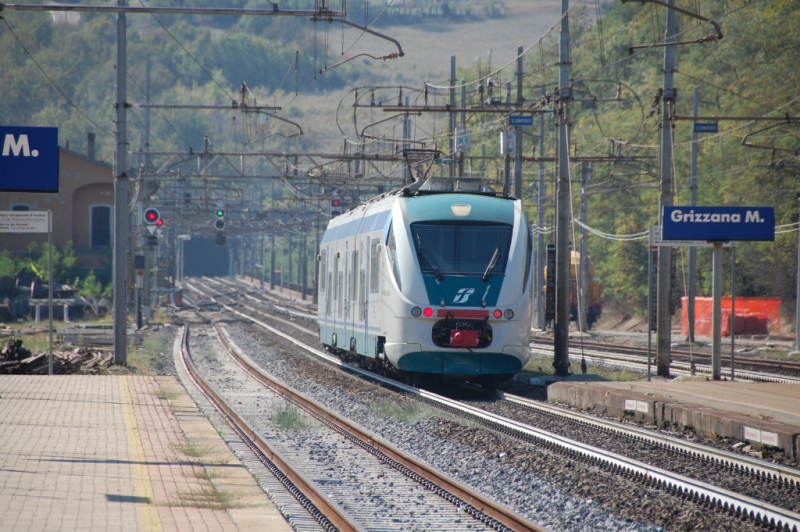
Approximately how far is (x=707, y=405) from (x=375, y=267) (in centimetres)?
734

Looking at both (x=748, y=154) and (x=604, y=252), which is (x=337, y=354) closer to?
(x=748, y=154)

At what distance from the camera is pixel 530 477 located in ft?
31.9

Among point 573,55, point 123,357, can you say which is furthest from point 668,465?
point 573,55

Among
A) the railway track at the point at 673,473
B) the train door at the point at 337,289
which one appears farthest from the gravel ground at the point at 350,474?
the train door at the point at 337,289

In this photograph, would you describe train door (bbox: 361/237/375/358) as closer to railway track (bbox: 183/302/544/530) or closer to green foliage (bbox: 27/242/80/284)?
railway track (bbox: 183/302/544/530)

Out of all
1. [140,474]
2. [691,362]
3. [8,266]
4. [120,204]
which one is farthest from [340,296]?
[8,266]

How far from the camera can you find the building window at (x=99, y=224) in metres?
55.8

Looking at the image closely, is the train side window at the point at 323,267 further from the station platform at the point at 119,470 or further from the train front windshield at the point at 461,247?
the station platform at the point at 119,470

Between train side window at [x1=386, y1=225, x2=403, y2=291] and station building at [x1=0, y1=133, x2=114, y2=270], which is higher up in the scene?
station building at [x1=0, y1=133, x2=114, y2=270]

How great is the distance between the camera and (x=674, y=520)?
7801mm

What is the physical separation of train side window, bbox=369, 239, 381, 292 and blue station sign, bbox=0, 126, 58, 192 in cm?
774

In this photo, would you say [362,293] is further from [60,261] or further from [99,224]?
[99,224]

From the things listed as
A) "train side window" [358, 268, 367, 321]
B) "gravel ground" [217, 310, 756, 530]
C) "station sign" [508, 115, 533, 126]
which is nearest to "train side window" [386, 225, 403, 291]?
"gravel ground" [217, 310, 756, 530]

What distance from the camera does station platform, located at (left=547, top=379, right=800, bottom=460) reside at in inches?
440
